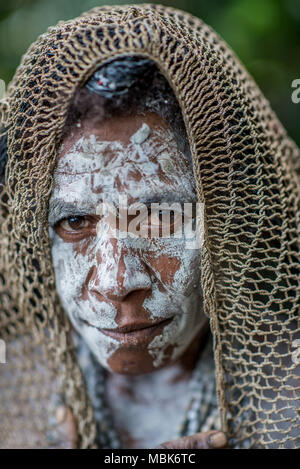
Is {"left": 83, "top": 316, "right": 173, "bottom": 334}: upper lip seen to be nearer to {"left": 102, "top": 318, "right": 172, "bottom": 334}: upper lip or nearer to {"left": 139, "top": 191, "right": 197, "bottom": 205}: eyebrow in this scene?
{"left": 102, "top": 318, "right": 172, "bottom": 334}: upper lip

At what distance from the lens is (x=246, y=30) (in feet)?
7.58

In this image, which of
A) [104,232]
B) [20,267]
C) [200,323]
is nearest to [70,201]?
[104,232]

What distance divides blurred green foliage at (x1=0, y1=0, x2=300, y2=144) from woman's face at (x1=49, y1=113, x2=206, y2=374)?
140cm

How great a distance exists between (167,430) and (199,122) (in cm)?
88

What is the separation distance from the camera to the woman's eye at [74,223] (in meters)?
1.18

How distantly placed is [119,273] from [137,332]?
0.17 m

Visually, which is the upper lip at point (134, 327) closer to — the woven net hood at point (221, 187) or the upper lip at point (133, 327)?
the upper lip at point (133, 327)

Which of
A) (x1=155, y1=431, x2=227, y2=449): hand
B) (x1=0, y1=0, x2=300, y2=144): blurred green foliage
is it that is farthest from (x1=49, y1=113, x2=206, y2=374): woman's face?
(x1=0, y1=0, x2=300, y2=144): blurred green foliage

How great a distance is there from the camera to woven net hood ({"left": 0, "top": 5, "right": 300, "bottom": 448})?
3.53ft

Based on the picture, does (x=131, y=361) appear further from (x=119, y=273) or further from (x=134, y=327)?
(x=119, y=273)

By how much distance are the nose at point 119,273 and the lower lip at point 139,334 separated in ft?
0.33

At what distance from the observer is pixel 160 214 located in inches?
45.1

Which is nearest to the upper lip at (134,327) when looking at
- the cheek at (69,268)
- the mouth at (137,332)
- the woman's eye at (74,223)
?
the mouth at (137,332)

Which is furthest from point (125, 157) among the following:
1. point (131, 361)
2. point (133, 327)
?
point (131, 361)
